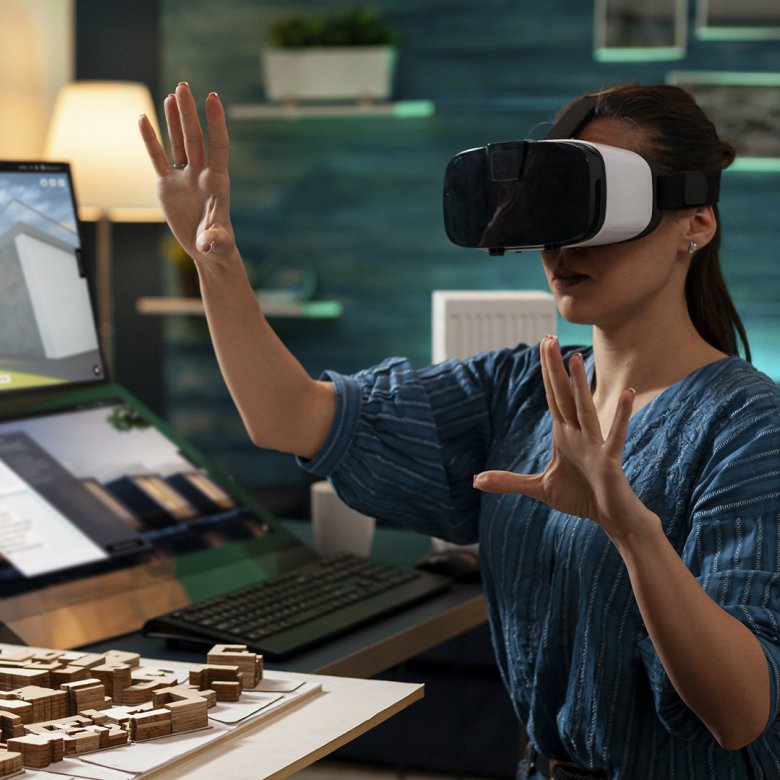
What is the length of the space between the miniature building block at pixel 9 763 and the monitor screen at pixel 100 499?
1.75 feet

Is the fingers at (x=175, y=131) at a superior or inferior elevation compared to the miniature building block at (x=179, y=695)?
superior

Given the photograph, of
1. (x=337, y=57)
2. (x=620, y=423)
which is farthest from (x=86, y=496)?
(x=337, y=57)

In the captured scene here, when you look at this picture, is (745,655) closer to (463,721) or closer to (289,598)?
(289,598)

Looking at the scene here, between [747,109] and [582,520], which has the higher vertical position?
[747,109]

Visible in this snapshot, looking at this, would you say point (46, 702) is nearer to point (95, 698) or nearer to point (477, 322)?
point (95, 698)

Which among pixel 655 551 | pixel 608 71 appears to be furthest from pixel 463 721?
pixel 608 71

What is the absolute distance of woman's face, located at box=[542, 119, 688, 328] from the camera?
1358 mm

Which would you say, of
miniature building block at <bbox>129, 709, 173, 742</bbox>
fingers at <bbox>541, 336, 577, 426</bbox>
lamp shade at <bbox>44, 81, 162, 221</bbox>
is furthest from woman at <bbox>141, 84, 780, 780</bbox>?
lamp shade at <bbox>44, 81, 162, 221</bbox>

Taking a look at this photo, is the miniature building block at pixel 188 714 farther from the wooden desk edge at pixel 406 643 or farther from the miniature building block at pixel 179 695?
the wooden desk edge at pixel 406 643

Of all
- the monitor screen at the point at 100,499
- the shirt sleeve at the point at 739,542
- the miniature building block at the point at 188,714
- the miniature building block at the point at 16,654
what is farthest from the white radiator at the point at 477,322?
the miniature building block at the point at 188,714

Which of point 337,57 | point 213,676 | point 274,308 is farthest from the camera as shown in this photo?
point 274,308

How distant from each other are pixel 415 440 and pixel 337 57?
3014mm

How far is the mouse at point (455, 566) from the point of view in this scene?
5.82 feet

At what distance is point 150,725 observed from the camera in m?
1.09
